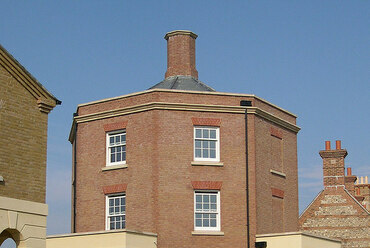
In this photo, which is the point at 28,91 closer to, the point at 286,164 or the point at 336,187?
the point at 286,164

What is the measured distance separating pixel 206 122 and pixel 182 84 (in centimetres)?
407

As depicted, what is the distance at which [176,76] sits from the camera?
3775 centimetres

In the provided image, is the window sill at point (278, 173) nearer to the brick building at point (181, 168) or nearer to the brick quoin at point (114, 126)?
the brick building at point (181, 168)

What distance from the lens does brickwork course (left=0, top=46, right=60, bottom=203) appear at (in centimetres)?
2209

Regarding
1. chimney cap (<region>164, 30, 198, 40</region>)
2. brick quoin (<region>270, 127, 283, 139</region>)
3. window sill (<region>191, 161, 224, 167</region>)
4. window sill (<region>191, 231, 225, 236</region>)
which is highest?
chimney cap (<region>164, 30, 198, 40</region>)

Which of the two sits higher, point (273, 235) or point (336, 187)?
point (336, 187)

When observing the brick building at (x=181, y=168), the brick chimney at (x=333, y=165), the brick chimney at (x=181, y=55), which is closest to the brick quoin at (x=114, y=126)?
the brick building at (x=181, y=168)

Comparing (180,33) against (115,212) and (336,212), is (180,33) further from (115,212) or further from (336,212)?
(336,212)

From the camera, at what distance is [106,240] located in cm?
2950

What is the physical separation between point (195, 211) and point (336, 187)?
1484 centimetres

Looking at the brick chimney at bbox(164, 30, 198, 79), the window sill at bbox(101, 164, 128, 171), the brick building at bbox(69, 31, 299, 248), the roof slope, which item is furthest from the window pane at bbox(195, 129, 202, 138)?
the roof slope

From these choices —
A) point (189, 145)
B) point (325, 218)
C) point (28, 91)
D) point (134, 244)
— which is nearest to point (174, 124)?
point (189, 145)

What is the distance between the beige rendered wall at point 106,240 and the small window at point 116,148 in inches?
177

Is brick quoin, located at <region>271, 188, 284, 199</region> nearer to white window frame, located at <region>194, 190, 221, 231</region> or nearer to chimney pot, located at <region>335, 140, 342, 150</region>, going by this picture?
white window frame, located at <region>194, 190, 221, 231</region>
